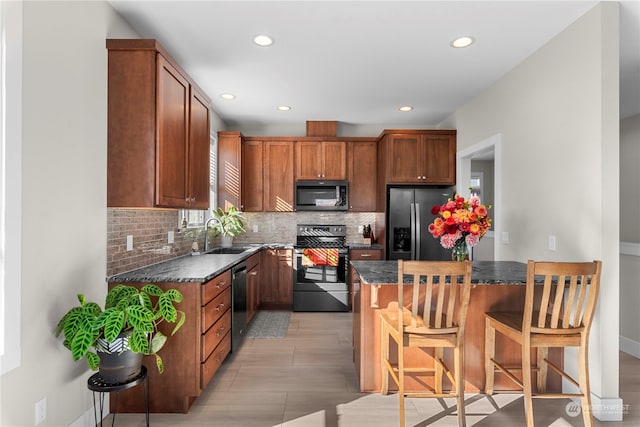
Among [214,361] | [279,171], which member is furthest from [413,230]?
[214,361]

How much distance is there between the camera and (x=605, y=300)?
7.19 ft

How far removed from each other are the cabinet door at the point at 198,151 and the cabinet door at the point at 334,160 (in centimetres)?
206

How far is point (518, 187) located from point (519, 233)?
0.41 metres

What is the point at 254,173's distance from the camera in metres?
4.89

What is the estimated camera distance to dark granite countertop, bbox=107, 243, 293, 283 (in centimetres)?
219

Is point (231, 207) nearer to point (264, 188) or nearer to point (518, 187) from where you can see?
point (264, 188)

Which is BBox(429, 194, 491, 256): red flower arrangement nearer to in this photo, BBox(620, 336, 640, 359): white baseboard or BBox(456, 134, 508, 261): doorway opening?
BBox(456, 134, 508, 261): doorway opening

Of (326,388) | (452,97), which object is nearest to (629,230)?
(452,97)

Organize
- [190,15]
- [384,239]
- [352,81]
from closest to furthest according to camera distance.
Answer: [190,15], [352,81], [384,239]

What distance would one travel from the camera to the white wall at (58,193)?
63.2 inches

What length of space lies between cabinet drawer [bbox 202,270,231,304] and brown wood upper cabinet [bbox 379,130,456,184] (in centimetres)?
257

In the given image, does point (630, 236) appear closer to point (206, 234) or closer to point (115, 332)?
point (206, 234)

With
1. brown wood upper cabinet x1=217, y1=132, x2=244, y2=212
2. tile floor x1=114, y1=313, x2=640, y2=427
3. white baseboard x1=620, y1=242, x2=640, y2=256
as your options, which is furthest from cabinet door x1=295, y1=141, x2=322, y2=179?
white baseboard x1=620, y1=242, x2=640, y2=256

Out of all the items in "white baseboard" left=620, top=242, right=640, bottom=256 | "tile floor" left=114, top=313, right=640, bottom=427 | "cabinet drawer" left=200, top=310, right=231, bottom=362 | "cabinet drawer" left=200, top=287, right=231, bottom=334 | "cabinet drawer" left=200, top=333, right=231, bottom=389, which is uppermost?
"white baseboard" left=620, top=242, right=640, bottom=256
